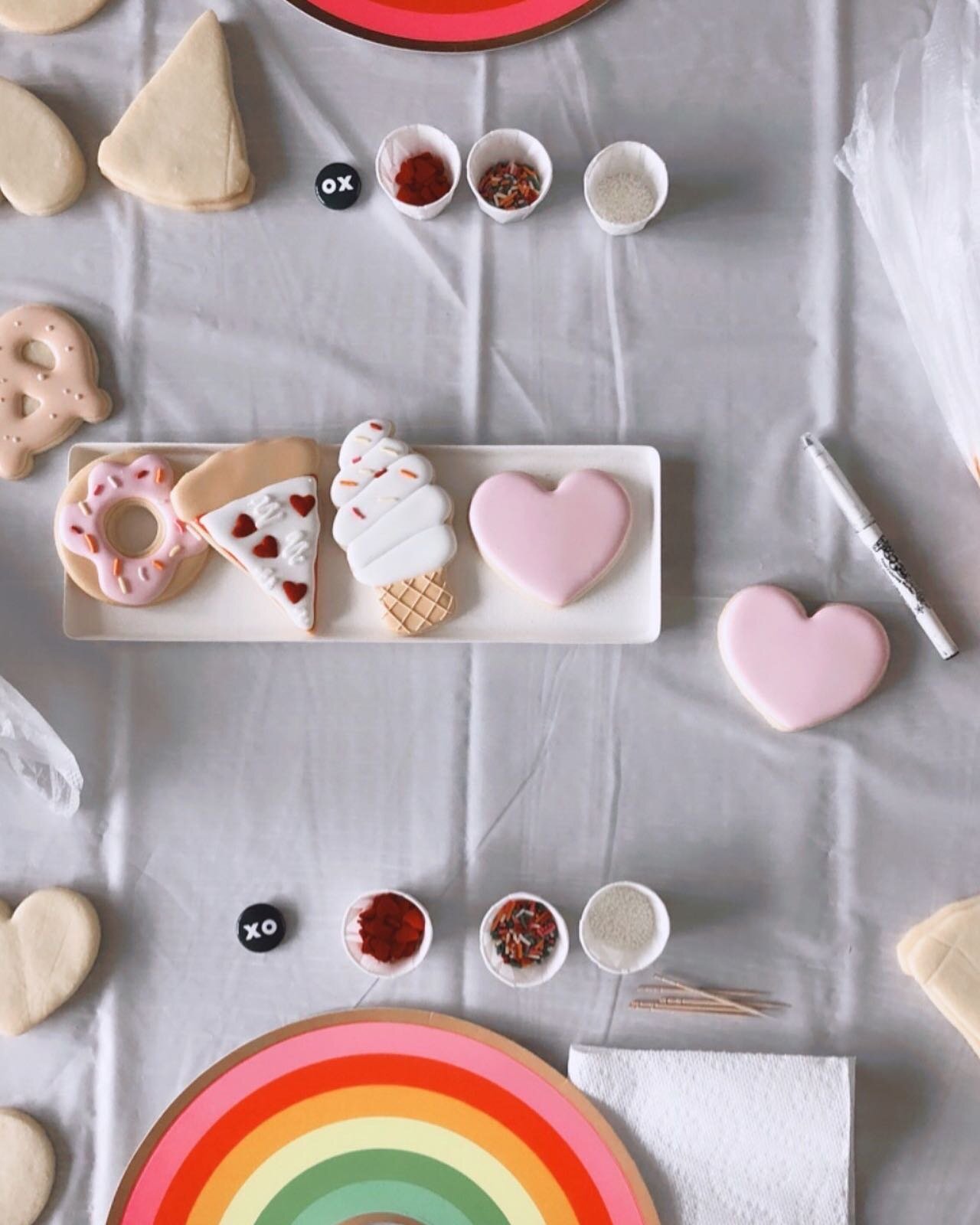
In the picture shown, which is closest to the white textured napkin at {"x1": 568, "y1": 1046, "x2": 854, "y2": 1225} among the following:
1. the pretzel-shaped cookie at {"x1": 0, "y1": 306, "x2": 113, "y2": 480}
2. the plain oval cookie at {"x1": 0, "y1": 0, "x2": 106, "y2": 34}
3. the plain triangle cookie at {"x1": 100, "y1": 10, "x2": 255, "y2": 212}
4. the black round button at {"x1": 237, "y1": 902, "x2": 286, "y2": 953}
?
the black round button at {"x1": 237, "y1": 902, "x2": 286, "y2": 953}

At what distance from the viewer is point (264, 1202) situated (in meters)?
0.98

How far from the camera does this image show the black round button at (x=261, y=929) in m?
1.01

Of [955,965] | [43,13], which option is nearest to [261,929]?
[955,965]

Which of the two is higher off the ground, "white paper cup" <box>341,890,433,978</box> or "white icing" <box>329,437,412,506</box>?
"white icing" <box>329,437,412,506</box>

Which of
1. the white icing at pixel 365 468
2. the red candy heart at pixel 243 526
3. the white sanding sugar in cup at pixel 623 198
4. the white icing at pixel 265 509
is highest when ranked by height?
the white sanding sugar in cup at pixel 623 198

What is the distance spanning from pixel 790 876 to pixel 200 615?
563 millimetres

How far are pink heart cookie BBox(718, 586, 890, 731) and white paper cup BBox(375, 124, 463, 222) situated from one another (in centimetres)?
45

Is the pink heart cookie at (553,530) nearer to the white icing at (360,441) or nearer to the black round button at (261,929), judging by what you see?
the white icing at (360,441)

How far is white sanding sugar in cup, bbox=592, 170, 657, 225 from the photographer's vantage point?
105cm

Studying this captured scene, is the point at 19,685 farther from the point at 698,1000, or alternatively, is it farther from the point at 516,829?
the point at 698,1000

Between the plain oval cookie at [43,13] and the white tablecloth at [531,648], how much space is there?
21 millimetres

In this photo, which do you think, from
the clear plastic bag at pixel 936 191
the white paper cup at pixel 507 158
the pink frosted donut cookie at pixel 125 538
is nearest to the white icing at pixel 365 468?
the pink frosted donut cookie at pixel 125 538

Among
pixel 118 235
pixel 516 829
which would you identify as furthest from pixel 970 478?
pixel 118 235

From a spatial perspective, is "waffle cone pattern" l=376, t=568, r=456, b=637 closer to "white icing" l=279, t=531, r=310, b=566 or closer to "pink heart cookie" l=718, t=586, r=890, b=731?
"white icing" l=279, t=531, r=310, b=566
